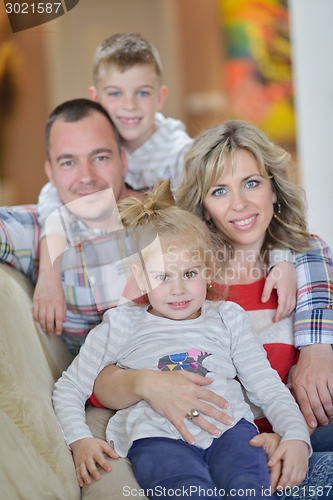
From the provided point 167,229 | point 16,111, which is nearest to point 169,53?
point 16,111

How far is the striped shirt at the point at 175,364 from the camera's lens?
89 cm

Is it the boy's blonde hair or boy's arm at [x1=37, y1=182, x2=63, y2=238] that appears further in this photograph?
the boy's blonde hair

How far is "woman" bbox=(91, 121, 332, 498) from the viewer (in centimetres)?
115

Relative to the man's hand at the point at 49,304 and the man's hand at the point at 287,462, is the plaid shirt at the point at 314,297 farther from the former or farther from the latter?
the man's hand at the point at 49,304

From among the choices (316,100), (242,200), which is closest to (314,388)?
(242,200)

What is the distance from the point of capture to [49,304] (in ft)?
3.72

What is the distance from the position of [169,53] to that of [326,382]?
12.7ft

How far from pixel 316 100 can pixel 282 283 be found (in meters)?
2.26

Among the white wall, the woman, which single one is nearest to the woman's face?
the woman

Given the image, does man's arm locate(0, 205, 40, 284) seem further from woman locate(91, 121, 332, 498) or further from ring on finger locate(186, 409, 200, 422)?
ring on finger locate(186, 409, 200, 422)

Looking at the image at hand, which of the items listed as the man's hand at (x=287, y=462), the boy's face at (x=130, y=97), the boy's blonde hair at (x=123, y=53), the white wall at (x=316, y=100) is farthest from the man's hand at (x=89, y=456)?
the white wall at (x=316, y=100)

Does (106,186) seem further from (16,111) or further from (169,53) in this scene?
(169,53)

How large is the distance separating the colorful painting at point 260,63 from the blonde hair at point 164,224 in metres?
3.19

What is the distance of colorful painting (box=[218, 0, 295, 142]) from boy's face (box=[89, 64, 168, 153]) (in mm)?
2736
